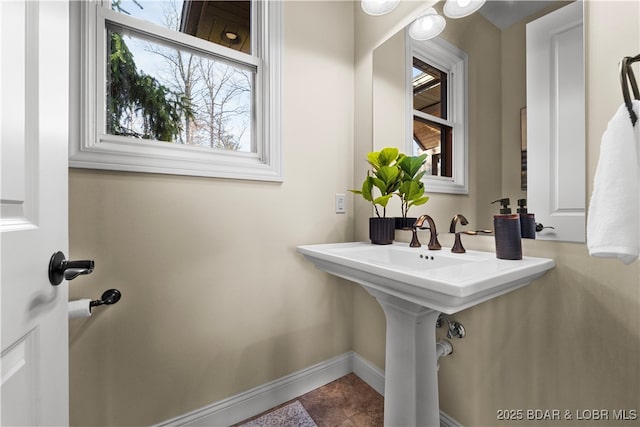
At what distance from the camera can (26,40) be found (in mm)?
428

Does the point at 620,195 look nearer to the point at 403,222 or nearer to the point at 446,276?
the point at 446,276

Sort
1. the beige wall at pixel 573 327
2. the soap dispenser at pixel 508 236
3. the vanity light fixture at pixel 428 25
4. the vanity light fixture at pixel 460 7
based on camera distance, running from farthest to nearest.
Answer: the vanity light fixture at pixel 428 25 → the vanity light fixture at pixel 460 7 → the soap dispenser at pixel 508 236 → the beige wall at pixel 573 327

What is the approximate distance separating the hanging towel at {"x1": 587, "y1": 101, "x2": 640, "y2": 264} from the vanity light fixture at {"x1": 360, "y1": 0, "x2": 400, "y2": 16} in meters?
1.05

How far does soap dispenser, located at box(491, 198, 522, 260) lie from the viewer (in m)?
0.87

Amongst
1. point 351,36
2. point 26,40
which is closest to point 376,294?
point 26,40

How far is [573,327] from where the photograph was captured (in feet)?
2.66

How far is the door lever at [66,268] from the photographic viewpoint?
1.62 ft

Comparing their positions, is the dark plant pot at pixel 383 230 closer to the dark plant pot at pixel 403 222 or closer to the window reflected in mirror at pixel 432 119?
the dark plant pot at pixel 403 222

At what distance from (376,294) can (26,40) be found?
1.01m

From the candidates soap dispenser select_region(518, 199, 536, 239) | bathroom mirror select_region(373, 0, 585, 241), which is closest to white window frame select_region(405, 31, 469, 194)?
bathroom mirror select_region(373, 0, 585, 241)

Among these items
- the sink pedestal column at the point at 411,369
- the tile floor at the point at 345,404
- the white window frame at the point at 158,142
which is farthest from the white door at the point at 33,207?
the tile floor at the point at 345,404

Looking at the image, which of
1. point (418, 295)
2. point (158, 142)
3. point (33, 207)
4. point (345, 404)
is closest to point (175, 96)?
point (158, 142)

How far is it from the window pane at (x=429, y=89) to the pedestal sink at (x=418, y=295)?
0.64 meters

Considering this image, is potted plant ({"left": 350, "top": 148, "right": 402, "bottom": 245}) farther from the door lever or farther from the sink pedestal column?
the door lever
